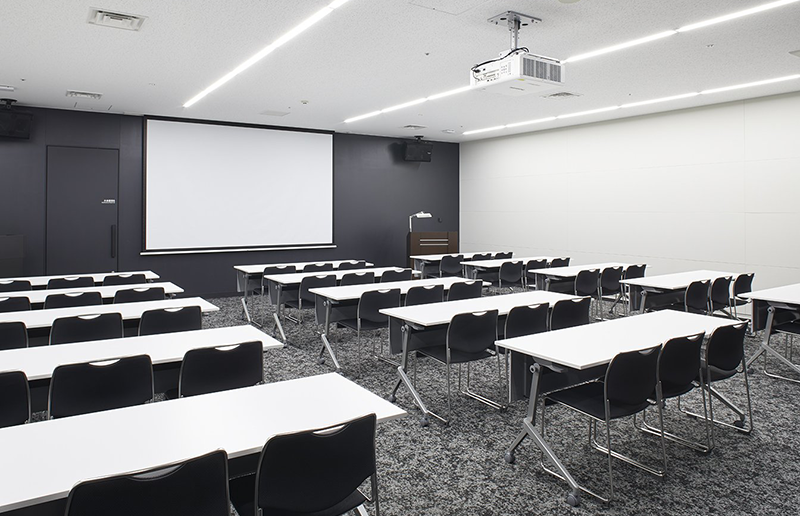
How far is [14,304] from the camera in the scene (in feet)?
15.8

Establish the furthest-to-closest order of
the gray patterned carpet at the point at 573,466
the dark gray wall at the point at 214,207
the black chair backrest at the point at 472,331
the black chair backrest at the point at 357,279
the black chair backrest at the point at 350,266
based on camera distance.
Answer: the dark gray wall at the point at 214,207 < the black chair backrest at the point at 350,266 < the black chair backrest at the point at 357,279 < the black chair backrest at the point at 472,331 < the gray patterned carpet at the point at 573,466

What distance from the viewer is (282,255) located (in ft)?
35.7

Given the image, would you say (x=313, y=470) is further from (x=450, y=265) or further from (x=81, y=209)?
(x=81, y=209)

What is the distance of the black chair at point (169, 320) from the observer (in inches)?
160

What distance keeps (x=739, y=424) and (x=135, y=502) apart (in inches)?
158

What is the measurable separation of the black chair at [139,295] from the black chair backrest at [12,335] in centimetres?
151

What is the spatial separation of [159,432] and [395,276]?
16.1ft

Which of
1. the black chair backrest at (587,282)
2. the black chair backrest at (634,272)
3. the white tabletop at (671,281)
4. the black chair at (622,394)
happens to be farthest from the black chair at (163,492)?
the black chair backrest at (634,272)

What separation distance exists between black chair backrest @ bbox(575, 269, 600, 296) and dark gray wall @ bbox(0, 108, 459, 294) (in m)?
5.96

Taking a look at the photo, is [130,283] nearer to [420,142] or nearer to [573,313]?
[573,313]

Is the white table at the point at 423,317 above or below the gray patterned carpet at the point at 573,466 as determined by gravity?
above

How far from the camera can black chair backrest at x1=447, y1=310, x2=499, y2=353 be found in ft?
13.1

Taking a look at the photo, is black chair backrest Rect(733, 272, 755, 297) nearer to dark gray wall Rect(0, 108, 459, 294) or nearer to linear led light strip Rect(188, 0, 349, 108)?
linear led light strip Rect(188, 0, 349, 108)

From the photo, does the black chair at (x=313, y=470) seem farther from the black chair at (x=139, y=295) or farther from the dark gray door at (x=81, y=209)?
the dark gray door at (x=81, y=209)
